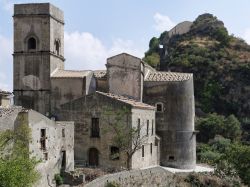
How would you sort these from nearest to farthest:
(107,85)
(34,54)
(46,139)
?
(46,139) < (34,54) < (107,85)

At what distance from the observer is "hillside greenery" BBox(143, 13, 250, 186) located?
78113mm

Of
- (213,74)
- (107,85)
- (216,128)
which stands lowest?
(216,128)

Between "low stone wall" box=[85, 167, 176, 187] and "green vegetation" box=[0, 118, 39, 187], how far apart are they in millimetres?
4838

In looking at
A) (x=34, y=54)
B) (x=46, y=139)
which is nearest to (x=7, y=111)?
(x=46, y=139)

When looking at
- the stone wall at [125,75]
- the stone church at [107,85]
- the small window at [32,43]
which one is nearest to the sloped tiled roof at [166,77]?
the stone church at [107,85]

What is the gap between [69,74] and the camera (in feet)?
155

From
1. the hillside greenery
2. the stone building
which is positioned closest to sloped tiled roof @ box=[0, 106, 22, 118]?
the stone building

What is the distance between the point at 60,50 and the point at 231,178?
18593mm

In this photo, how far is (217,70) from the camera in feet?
297

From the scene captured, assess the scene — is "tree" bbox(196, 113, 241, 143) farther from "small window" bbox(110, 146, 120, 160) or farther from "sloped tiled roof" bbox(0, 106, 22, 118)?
"sloped tiled roof" bbox(0, 106, 22, 118)

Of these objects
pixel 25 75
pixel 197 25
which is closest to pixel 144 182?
pixel 25 75

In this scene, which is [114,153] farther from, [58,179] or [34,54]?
[34,54]

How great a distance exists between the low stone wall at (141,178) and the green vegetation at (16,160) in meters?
4.84

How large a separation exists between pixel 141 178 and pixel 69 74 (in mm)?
13659
